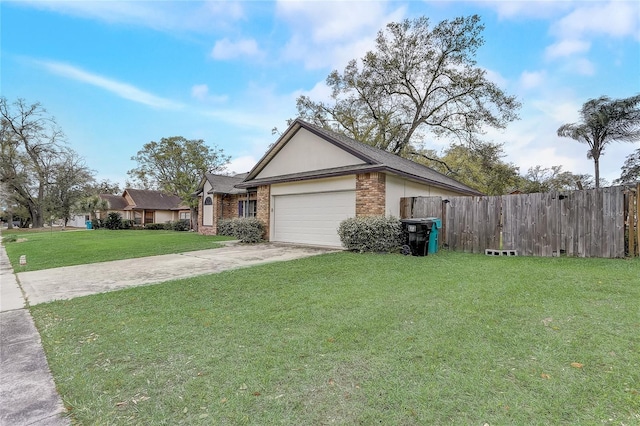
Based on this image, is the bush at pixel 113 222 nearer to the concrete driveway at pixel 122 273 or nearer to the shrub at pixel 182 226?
the shrub at pixel 182 226

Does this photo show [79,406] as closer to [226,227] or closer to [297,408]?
[297,408]

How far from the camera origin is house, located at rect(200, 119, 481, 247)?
33.6 ft

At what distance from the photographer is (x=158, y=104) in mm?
15070

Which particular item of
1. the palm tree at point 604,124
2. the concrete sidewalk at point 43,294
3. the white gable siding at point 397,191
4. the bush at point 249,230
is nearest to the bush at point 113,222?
the bush at point 249,230

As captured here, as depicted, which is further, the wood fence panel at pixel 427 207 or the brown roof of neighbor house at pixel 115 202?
the brown roof of neighbor house at pixel 115 202

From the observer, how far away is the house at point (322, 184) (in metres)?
10.2

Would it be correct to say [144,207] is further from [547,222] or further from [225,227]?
[547,222]

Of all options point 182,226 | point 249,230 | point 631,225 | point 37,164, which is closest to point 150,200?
point 37,164

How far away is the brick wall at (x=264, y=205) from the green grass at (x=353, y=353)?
8.28m

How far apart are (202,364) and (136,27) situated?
1132cm

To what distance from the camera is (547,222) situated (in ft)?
27.8

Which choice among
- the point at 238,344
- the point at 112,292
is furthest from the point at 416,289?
the point at 112,292

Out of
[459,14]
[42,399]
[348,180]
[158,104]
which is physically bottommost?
[42,399]

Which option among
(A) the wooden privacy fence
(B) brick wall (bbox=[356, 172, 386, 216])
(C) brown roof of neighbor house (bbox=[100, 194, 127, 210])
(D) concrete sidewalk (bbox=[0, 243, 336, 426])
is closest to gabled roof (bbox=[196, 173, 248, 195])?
(D) concrete sidewalk (bbox=[0, 243, 336, 426])
